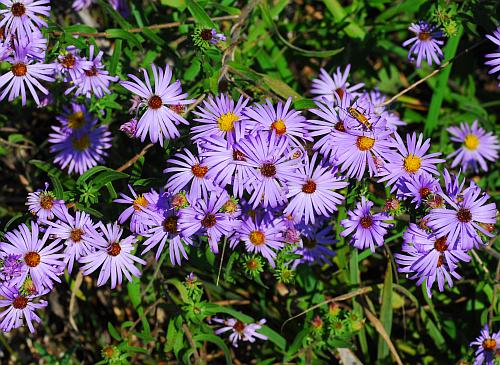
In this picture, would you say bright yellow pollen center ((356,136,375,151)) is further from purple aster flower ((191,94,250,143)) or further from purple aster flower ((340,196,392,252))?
purple aster flower ((191,94,250,143))

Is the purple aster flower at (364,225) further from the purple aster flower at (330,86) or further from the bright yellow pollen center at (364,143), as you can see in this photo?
the purple aster flower at (330,86)

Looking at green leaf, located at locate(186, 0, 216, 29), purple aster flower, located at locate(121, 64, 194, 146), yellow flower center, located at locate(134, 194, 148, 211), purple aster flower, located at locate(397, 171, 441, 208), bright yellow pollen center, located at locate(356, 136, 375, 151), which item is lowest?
purple aster flower, located at locate(397, 171, 441, 208)

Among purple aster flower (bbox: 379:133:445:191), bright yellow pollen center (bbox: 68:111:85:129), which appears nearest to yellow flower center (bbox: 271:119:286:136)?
purple aster flower (bbox: 379:133:445:191)

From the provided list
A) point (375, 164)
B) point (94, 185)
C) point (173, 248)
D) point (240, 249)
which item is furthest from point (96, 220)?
point (375, 164)

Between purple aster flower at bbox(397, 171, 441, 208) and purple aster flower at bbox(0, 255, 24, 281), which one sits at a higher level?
purple aster flower at bbox(397, 171, 441, 208)

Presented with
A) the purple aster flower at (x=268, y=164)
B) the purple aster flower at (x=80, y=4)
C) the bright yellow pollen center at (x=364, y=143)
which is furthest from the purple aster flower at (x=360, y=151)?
the purple aster flower at (x=80, y=4)

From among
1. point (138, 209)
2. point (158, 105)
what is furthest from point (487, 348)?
point (158, 105)

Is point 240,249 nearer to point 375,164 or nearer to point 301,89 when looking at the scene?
point 375,164
